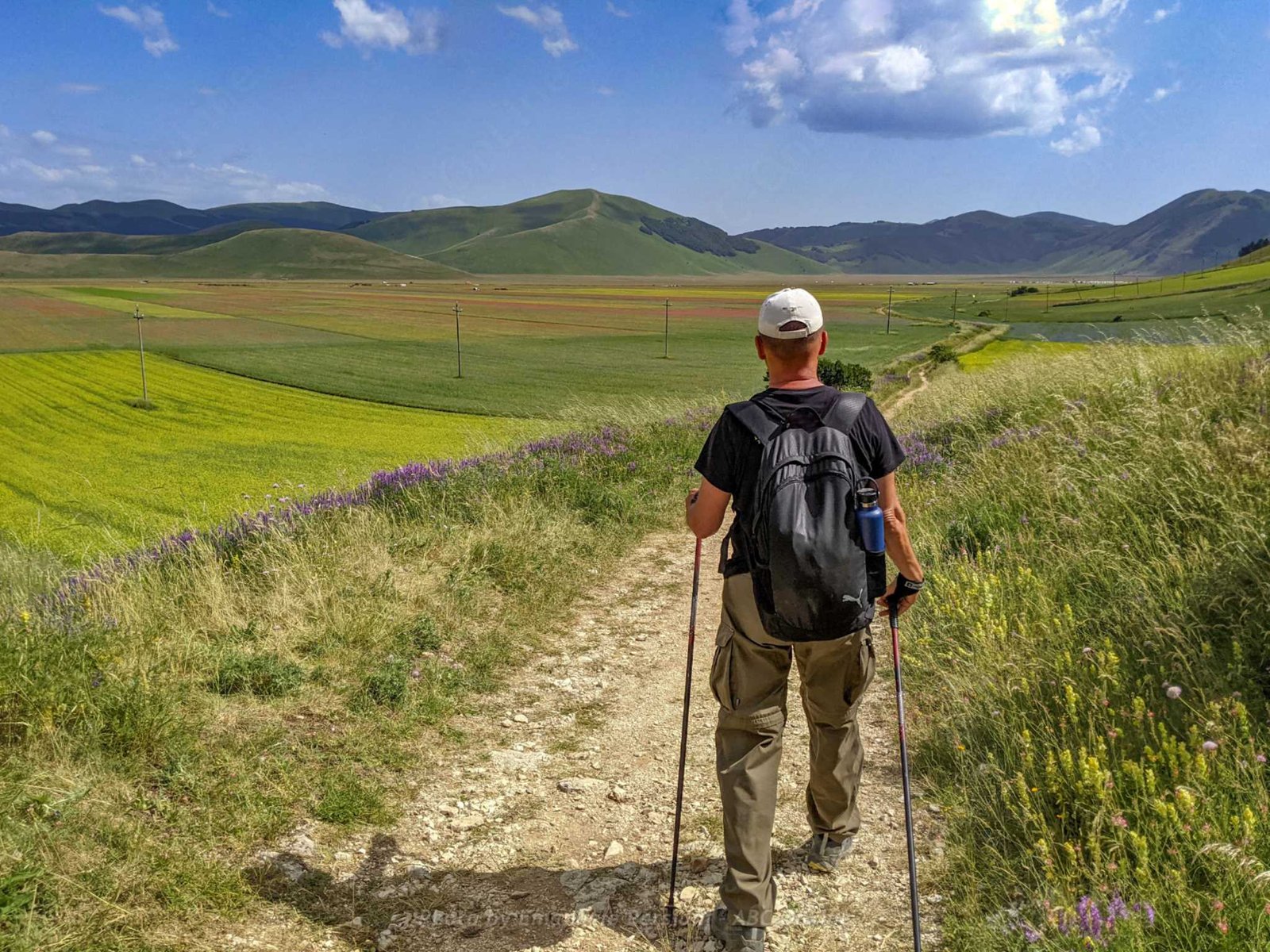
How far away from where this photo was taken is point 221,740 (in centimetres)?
453

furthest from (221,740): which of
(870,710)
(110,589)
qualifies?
(870,710)

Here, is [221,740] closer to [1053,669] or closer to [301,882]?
[301,882]

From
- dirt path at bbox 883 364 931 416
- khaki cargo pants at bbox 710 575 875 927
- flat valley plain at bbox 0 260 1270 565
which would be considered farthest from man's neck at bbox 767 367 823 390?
dirt path at bbox 883 364 931 416

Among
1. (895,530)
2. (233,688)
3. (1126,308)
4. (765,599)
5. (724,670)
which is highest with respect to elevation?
(1126,308)

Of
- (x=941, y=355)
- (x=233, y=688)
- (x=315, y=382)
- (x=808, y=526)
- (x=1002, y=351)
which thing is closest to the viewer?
(x=808, y=526)

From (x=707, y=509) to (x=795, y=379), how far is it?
60cm

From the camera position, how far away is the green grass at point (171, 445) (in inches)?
779

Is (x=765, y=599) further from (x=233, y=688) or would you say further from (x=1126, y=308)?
(x=1126, y=308)

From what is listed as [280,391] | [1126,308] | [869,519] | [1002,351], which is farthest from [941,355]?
[1126,308]

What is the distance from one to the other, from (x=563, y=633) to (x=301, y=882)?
3476 mm

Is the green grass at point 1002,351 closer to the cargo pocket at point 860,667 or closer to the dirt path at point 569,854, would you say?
the dirt path at point 569,854

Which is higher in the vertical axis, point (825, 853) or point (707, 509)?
point (707, 509)

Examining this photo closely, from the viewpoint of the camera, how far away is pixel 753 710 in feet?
11.1

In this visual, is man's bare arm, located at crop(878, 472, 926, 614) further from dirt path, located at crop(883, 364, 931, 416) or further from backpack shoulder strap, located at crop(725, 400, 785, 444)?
dirt path, located at crop(883, 364, 931, 416)
